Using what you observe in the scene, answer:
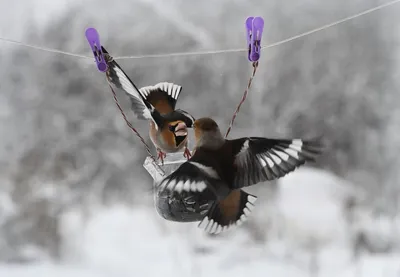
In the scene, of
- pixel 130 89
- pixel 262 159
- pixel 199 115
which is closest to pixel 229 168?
Answer: pixel 262 159

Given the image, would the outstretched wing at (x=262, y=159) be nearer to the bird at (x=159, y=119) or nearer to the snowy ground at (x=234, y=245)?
the bird at (x=159, y=119)

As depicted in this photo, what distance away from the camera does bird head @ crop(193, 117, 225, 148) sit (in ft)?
1.83

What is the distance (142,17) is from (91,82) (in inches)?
6.9

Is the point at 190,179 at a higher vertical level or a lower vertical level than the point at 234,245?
lower

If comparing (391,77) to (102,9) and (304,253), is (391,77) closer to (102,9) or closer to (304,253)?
(304,253)

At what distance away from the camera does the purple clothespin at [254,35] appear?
1.92ft

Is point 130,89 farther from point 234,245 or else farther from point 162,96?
point 234,245

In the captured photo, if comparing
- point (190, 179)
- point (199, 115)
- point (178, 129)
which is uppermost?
point (199, 115)

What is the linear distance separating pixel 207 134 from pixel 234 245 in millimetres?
513

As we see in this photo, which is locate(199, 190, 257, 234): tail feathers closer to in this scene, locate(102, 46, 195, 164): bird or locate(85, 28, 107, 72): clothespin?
locate(102, 46, 195, 164): bird

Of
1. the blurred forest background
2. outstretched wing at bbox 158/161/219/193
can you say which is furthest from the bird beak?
the blurred forest background

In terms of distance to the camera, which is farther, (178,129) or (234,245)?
(234,245)

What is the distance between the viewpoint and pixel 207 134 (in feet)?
1.85

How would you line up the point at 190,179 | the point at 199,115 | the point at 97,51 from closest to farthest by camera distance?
the point at 190,179 < the point at 97,51 < the point at 199,115
